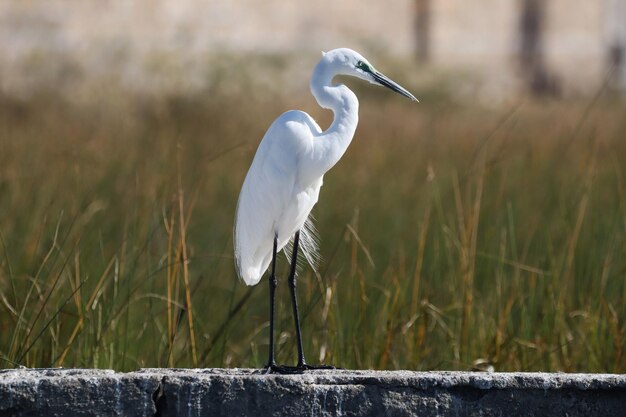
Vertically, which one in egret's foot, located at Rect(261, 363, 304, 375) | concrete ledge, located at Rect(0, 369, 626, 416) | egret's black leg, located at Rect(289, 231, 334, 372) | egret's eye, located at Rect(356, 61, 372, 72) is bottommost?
concrete ledge, located at Rect(0, 369, 626, 416)

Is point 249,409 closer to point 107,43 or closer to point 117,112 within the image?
point 117,112

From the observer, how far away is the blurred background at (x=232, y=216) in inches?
150

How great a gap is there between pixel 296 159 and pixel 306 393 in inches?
25.3

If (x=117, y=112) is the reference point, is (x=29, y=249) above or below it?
below

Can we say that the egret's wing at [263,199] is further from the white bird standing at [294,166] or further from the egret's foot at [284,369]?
the egret's foot at [284,369]

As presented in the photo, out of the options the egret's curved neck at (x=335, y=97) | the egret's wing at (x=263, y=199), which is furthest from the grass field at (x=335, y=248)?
the egret's curved neck at (x=335, y=97)

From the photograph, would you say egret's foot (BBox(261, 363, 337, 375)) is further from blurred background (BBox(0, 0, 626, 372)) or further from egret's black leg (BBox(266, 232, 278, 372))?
blurred background (BBox(0, 0, 626, 372))

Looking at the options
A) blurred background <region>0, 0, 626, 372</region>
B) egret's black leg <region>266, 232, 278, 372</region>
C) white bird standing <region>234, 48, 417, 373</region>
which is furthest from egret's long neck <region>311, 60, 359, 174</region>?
blurred background <region>0, 0, 626, 372</region>

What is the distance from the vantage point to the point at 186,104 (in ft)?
34.1

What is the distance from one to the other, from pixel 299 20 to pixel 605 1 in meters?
7.23

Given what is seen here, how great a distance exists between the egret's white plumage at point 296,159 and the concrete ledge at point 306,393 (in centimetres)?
45

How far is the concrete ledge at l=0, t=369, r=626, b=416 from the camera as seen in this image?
2.60 m

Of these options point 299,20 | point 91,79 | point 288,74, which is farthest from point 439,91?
point 91,79

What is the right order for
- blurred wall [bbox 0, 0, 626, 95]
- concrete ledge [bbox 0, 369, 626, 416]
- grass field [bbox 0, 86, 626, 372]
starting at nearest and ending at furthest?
concrete ledge [bbox 0, 369, 626, 416]
grass field [bbox 0, 86, 626, 372]
blurred wall [bbox 0, 0, 626, 95]
